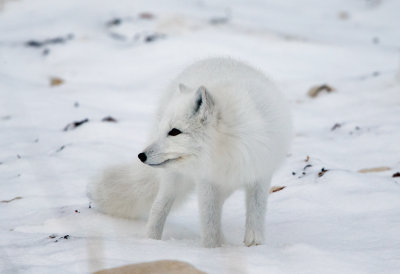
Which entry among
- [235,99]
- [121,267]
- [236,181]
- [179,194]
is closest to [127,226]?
[179,194]

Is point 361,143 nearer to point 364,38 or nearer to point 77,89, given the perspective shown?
point 77,89

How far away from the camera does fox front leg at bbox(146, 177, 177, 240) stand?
10.9 ft

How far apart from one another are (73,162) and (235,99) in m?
2.24

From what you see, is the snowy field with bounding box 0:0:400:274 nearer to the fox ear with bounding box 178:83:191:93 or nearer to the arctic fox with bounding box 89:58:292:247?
the arctic fox with bounding box 89:58:292:247

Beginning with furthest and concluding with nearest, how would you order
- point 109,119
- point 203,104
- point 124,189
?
point 109,119
point 124,189
point 203,104

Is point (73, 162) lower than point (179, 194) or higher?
lower

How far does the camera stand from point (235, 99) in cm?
292

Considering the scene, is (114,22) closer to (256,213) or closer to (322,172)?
(322,172)

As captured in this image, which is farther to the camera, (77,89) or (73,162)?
(77,89)

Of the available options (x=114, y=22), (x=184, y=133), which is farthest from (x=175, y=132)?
(x=114, y=22)

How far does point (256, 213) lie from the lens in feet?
10.1

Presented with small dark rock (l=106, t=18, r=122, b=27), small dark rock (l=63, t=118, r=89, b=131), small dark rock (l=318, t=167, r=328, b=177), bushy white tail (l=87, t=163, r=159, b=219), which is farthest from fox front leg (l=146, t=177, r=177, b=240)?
small dark rock (l=106, t=18, r=122, b=27)

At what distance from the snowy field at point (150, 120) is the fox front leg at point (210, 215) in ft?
0.28

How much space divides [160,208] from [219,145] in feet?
2.47
